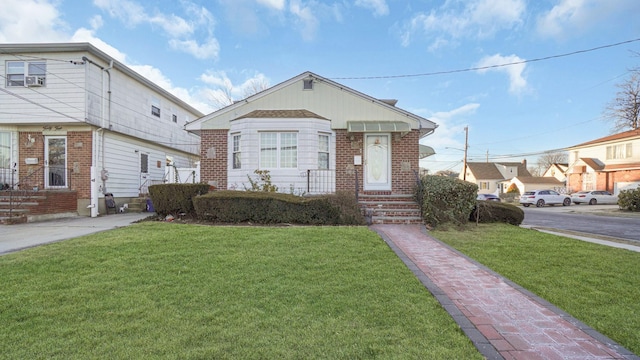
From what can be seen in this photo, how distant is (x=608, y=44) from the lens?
1105cm

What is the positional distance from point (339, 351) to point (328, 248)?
3187 mm

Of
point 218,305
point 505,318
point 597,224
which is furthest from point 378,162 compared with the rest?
point 597,224

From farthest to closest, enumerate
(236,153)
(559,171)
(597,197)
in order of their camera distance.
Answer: (559,171) < (597,197) < (236,153)

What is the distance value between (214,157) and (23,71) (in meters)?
8.21

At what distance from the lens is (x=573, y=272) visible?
4.52 m

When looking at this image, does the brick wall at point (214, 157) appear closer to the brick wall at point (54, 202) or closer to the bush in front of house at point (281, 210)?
the bush in front of house at point (281, 210)

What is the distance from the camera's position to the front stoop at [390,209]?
351 inches

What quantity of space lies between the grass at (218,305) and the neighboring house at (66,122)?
25.5 ft

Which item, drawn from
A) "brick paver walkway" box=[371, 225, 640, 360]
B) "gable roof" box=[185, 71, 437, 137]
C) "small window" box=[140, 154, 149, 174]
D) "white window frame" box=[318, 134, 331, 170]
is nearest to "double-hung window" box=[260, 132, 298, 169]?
"white window frame" box=[318, 134, 331, 170]

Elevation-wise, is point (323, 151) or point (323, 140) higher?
point (323, 140)

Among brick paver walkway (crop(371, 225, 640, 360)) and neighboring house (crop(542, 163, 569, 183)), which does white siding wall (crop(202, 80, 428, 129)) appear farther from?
neighboring house (crop(542, 163, 569, 183))

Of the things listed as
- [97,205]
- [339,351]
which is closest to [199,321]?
[339,351]

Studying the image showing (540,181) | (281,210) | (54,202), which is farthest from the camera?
(540,181)

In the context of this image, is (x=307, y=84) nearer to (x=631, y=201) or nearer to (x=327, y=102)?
(x=327, y=102)
